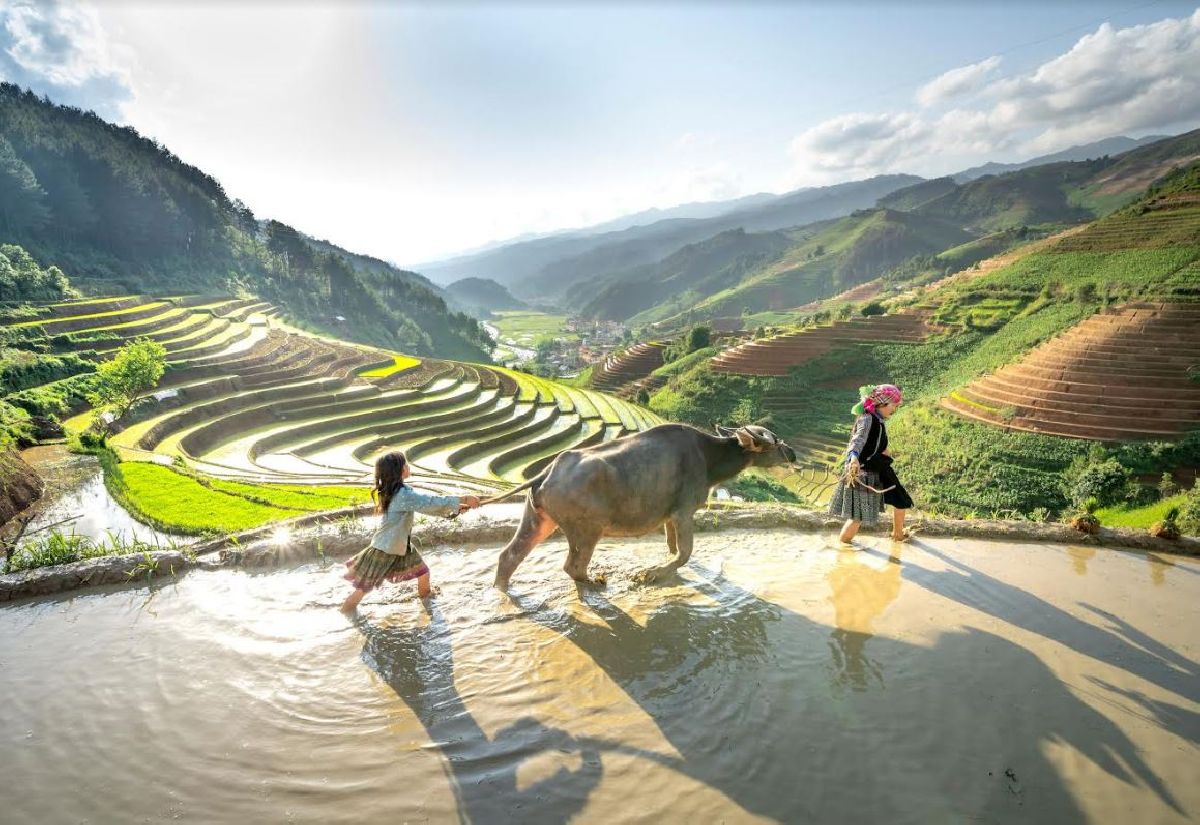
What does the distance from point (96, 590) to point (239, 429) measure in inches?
842

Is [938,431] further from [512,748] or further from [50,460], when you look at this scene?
[50,460]

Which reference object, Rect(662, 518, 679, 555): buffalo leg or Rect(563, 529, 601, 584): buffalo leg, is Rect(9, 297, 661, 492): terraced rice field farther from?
Rect(563, 529, 601, 584): buffalo leg

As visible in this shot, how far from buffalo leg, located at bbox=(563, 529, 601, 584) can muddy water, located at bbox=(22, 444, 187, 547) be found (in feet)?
23.4

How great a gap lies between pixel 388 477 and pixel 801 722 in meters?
4.02

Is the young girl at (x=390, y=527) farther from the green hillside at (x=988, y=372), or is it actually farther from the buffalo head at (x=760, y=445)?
the green hillside at (x=988, y=372)

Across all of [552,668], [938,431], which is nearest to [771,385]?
[938,431]

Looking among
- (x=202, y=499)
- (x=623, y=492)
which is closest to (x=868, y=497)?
(x=623, y=492)

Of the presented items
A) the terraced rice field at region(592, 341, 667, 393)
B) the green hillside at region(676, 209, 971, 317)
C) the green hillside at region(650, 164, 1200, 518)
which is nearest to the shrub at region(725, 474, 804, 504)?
the green hillside at region(650, 164, 1200, 518)

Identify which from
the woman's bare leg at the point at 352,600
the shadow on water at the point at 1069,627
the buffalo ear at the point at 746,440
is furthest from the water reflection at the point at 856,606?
the woman's bare leg at the point at 352,600

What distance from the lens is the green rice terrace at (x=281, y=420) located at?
44.2 ft

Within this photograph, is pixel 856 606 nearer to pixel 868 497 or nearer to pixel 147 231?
pixel 868 497

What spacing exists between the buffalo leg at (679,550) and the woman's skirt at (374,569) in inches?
100

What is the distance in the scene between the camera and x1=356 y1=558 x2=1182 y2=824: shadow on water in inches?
128

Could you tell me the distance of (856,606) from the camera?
5.57m
